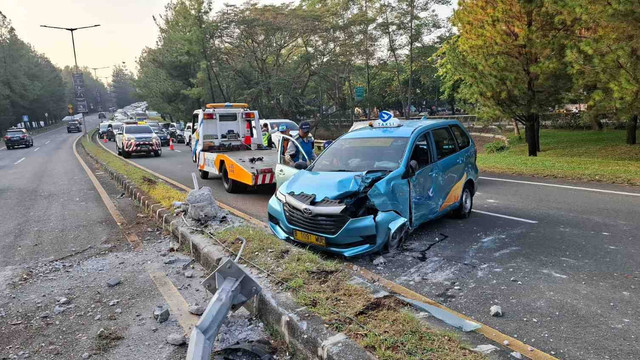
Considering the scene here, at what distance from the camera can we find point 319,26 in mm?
33844

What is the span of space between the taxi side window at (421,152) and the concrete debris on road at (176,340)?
3.79 m

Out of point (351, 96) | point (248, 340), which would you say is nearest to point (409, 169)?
point (248, 340)

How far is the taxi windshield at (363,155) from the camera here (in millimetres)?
5980

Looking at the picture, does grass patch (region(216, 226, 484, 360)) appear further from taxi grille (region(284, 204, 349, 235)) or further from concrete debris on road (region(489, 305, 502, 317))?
concrete debris on road (region(489, 305, 502, 317))

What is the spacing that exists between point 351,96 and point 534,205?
123 feet

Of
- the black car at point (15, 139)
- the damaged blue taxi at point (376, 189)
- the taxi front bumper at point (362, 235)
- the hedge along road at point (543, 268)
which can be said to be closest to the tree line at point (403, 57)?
the hedge along road at point (543, 268)

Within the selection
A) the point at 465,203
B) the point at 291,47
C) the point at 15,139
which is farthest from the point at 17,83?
the point at 465,203

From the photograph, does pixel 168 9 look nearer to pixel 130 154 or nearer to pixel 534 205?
pixel 130 154

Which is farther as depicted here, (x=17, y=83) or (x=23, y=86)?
(x=23, y=86)

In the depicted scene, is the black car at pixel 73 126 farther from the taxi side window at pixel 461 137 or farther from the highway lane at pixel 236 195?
the taxi side window at pixel 461 137

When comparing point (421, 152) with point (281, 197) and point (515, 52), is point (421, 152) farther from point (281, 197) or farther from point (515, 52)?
point (515, 52)

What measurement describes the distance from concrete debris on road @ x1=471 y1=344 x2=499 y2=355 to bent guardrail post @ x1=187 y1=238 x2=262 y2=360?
73.3 inches

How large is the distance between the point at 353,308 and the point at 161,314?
1.84m

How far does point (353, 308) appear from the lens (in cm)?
359
